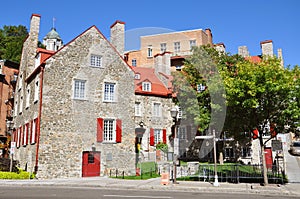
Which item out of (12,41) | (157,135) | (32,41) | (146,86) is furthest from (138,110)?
(12,41)

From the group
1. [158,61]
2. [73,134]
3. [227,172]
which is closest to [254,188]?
[227,172]

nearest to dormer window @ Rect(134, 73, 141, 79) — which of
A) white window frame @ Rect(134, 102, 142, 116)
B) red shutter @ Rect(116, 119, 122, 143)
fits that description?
white window frame @ Rect(134, 102, 142, 116)

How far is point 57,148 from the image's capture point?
64.8ft

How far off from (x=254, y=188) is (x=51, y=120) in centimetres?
1395

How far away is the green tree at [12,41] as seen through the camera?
142ft

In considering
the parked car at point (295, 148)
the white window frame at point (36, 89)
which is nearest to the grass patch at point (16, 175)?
the white window frame at point (36, 89)

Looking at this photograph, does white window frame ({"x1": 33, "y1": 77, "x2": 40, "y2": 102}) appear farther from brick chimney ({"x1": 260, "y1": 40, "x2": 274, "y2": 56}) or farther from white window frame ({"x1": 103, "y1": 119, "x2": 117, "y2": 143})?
brick chimney ({"x1": 260, "y1": 40, "x2": 274, "y2": 56})

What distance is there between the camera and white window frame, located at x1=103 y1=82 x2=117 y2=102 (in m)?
22.4

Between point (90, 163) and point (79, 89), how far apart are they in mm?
5636

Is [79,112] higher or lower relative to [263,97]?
lower

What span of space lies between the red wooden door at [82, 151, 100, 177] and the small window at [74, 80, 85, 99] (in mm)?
4243

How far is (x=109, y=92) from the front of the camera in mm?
22641

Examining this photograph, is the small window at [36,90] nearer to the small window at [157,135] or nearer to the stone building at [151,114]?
the stone building at [151,114]

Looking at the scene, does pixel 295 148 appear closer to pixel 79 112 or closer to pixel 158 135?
pixel 158 135
